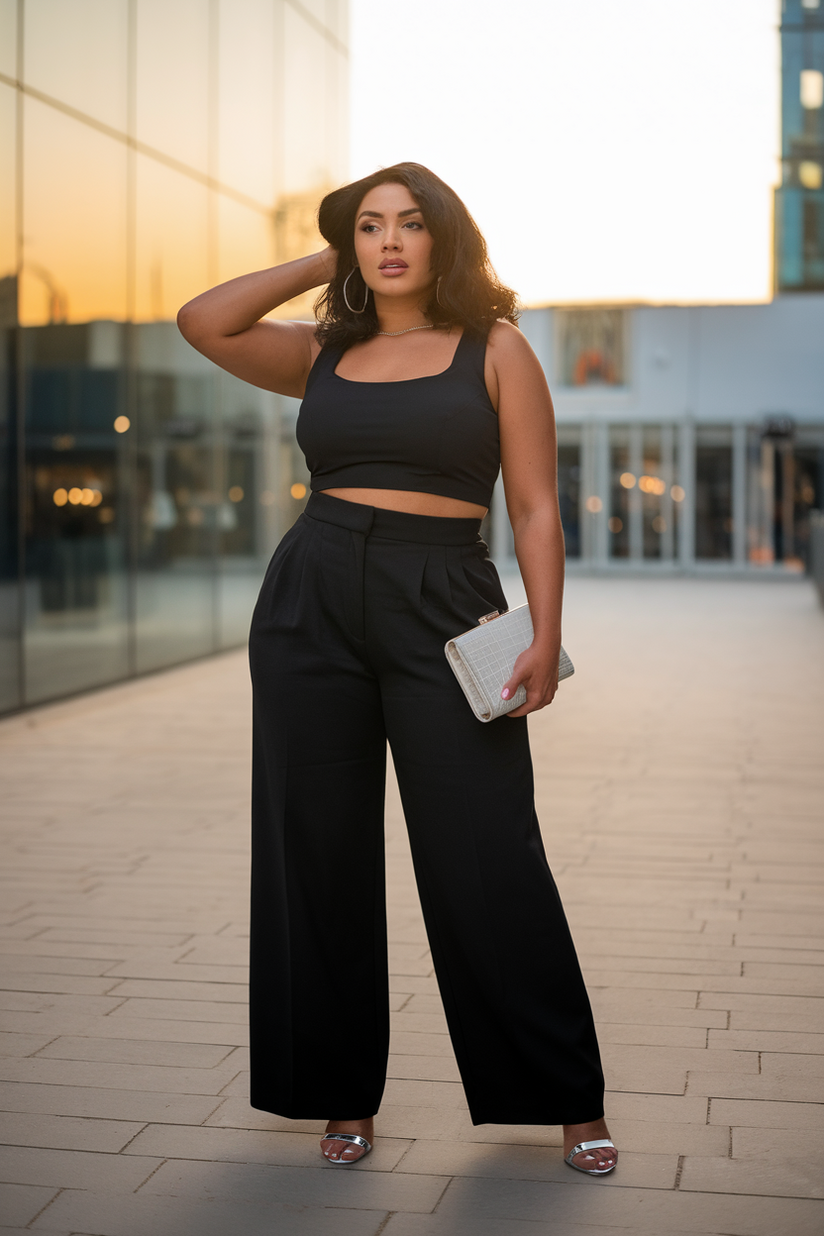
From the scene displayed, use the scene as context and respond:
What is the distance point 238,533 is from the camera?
1258 cm

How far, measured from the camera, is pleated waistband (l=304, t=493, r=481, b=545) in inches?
92.6

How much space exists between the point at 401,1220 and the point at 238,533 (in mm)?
10646

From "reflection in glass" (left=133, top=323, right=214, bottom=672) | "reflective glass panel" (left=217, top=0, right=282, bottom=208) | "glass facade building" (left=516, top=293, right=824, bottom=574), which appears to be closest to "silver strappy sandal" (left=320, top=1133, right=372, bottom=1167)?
"reflection in glass" (left=133, top=323, right=214, bottom=672)

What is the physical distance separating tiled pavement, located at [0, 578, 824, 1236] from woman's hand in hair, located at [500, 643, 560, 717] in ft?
2.62

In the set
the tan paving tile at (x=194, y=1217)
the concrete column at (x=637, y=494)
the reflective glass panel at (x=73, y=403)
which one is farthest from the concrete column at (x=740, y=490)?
the tan paving tile at (x=194, y=1217)

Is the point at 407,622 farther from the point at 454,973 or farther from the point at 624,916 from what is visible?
the point at 624,916

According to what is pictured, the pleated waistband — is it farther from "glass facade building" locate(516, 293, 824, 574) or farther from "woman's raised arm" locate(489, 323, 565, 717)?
"glass facade building" locate(516, 293, 824, 574)

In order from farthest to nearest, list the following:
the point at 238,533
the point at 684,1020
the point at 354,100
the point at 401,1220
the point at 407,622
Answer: the point at 354,100 → the point at 238,533 → the point at 684,1020 → the point at 407,622 → the point at 401,1220

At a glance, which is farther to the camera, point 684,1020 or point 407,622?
point 684,1020

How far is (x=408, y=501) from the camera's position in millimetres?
2352

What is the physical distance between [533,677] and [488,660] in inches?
3.8

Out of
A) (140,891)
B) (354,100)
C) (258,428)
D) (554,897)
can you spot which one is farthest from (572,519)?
(554,897)

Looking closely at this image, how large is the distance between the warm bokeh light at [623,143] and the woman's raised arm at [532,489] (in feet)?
51.0

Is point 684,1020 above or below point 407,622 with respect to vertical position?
below
